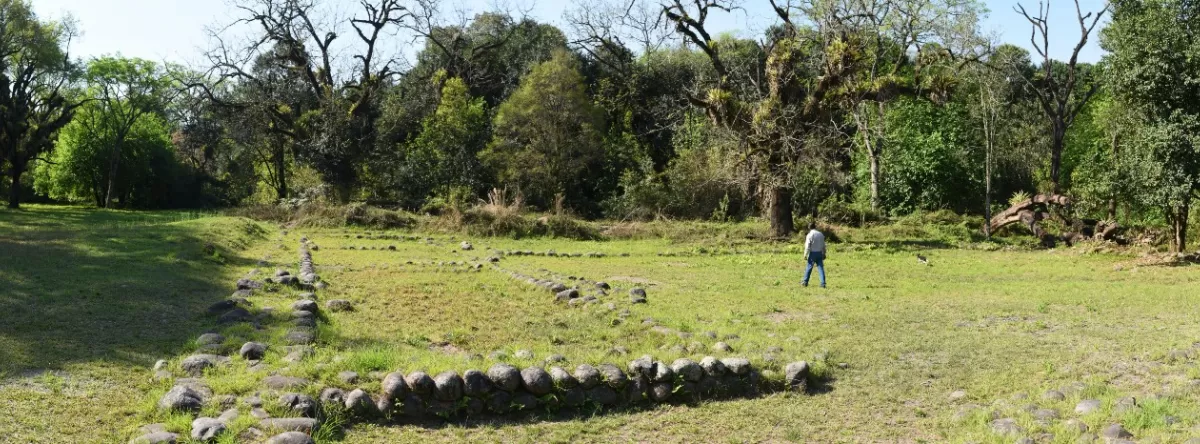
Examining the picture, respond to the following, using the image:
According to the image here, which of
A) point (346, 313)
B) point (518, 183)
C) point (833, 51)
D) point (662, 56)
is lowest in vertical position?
point (346, 313)

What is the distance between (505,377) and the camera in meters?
6.76

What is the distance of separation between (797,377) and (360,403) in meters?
3.86

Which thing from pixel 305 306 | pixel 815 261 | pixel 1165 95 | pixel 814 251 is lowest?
pixel 305 306

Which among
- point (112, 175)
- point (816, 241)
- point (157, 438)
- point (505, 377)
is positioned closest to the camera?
point (157, 438)

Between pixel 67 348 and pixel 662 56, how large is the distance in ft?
123

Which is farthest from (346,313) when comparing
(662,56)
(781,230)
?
(662,56)

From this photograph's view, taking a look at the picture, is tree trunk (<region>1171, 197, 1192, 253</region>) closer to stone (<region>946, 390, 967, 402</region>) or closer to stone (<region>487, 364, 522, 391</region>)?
stone (<region>946, 390, 967, 402</region>)

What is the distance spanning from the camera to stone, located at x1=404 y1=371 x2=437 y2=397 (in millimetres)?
6574

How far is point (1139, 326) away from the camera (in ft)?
34.0

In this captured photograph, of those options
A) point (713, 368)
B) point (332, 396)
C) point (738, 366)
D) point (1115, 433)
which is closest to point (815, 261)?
point (738, 366)

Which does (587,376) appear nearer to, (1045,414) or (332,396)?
(332,396)

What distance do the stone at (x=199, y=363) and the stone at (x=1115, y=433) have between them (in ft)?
23.2

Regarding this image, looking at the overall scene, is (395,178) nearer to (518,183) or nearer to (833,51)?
(518,183)

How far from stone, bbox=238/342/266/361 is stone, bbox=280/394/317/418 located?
1.62 meters
